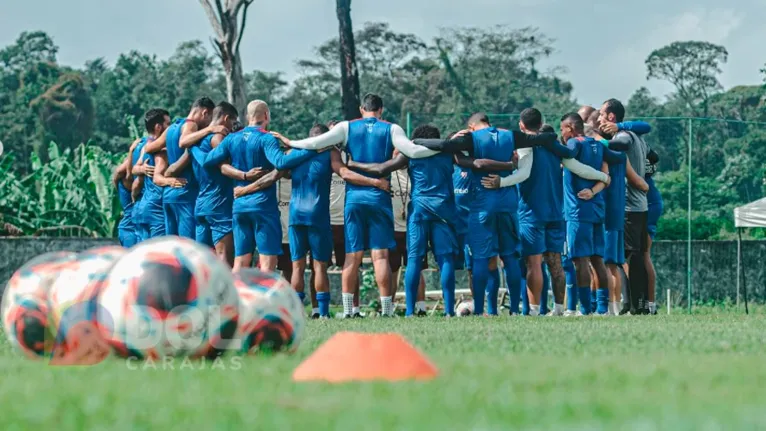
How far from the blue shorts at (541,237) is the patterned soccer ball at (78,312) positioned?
24.8 feet

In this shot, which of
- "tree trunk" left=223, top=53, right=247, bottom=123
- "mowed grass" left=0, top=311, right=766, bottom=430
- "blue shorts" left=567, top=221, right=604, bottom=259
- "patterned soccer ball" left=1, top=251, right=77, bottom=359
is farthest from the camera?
"tree trunk" left=223, top=53, right=247, bottom=123

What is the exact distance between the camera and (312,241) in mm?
14500

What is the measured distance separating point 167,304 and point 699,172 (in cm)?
1525

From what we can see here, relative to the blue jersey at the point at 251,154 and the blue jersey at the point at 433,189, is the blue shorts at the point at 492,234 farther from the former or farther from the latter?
the blue jersey at the point at 251,154

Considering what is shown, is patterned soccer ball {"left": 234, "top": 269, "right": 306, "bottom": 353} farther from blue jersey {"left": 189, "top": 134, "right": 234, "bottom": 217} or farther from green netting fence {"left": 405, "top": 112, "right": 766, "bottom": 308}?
green netting fence {"left": 405, "top": 112, "right": 766, "bottom": 308}

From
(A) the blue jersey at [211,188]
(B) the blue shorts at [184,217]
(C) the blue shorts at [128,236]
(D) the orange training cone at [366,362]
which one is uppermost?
(A) the blue jersey at [211,188]

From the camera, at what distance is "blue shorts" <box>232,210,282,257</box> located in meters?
14.4

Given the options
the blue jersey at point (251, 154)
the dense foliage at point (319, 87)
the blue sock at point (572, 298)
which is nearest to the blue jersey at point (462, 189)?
the blue sock at point (572, 298)

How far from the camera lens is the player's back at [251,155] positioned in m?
14.3

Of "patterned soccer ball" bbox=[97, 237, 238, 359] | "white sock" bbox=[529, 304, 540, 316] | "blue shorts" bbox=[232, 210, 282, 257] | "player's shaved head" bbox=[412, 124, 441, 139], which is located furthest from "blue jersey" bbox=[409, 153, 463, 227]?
"patterned soccer ball" bbox=[97, 237, 238, 359]

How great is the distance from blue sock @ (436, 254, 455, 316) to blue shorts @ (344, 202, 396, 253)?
0.65 meters

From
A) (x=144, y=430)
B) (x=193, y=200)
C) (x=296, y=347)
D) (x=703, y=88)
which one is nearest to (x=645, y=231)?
(x=193, y=200)

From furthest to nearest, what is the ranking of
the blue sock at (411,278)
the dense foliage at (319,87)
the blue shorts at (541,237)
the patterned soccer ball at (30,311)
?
the dense foliage at (319,87)
the blue shorts at (541,237)
the blue sock at (411,278)
the patterned soccer ball at (30,311)

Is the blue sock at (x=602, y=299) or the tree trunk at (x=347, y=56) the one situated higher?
the tree trunk at (x=347, y=56)
